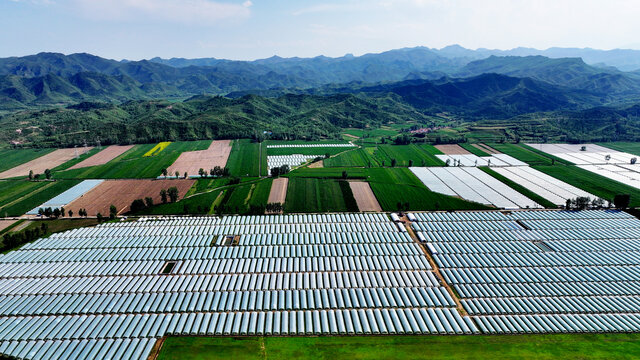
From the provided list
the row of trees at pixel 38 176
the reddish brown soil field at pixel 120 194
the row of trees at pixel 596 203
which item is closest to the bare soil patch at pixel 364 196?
the row of trees at pixel 596 203

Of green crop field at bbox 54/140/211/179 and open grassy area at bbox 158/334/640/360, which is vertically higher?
green crop field at bbox 54/140/211/179

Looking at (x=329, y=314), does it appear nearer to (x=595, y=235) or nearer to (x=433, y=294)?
(x=433, y=294)

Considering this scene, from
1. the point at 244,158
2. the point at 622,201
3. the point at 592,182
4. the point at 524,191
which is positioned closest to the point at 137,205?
the point at 244,158

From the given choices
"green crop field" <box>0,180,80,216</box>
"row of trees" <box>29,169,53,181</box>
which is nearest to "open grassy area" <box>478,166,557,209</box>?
"green crop field" <box>0,180,80,216</box>

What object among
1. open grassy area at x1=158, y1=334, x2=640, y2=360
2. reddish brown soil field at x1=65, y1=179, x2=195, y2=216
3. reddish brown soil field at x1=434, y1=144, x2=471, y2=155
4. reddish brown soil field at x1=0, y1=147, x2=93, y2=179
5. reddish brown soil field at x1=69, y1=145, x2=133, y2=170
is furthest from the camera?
reddish brown soil field at x1=434, y1=144, x2=471, y2=155

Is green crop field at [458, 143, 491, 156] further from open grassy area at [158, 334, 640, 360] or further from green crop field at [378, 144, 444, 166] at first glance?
open grassy area at [158, 334, 640, 360]

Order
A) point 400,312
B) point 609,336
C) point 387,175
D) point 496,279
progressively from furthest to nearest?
point 387,175 → point 496,279 → point 400,312 → point 609,336

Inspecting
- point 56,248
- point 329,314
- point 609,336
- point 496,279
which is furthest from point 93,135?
point 609,336
